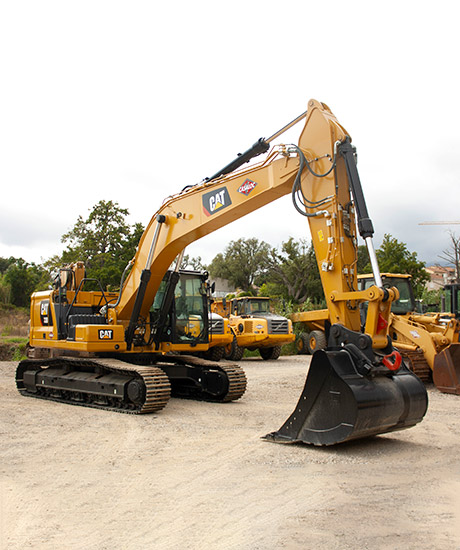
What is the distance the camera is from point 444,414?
9094mm

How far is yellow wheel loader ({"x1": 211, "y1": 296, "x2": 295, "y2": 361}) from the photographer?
19328mm

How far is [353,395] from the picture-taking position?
595 centimetres

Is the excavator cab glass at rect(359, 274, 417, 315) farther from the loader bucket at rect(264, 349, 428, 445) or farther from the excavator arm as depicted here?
the loader bucket at rect(264, 349, 428, 445)

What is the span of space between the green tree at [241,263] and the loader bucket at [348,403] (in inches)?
2264

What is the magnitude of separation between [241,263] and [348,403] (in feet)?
195

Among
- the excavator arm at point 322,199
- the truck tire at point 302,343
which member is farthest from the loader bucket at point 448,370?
the truck tire at point 302,343

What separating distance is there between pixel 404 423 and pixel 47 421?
509 cm

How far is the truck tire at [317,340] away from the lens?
67.6ft

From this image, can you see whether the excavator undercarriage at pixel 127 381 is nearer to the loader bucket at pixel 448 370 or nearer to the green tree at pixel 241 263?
the loader bucket at pixel 448 370

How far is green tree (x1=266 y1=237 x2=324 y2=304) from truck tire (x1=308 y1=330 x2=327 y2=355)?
2972 centimetres

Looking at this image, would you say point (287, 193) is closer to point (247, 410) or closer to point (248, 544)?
point (247, 410)

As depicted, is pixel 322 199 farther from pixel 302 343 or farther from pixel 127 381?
pixel 302 343

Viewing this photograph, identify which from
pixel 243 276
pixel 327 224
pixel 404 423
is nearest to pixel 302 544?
pixel 404 423

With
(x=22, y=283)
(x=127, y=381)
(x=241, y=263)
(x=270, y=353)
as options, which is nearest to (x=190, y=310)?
(x=127, y=381)
